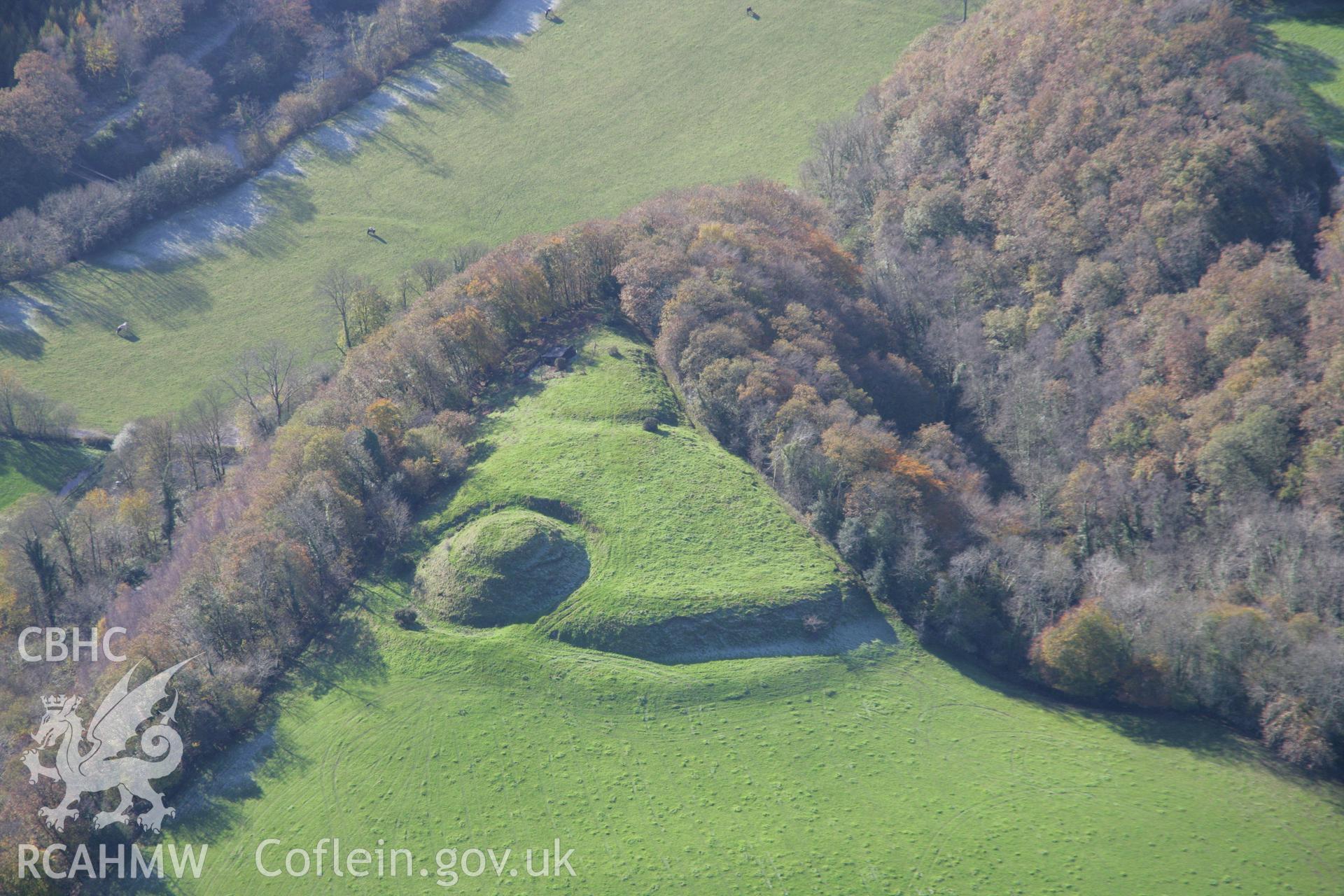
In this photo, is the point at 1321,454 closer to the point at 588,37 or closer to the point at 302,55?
the point at 588,37

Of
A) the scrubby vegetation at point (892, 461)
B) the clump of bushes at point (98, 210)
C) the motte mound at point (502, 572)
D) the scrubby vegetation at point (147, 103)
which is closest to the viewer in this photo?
the scrubby vegetation at point (892, 461)

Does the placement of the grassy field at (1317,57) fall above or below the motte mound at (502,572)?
above

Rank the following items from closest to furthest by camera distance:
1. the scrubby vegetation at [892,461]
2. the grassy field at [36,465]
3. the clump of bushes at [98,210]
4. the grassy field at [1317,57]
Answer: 1. the scrubby vegetation at [892,461]
2. the grassy field at [1317,57]
3. the grassy field at [36,465]
4. the clump of bushes at [98,210]

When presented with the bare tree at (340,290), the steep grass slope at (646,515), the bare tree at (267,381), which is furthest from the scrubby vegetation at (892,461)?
the bare tree at (340,290)

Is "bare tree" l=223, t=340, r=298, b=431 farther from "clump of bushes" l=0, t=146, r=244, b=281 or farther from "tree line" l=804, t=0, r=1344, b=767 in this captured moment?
"tree line" l=804, t=0, r=1344, b=767

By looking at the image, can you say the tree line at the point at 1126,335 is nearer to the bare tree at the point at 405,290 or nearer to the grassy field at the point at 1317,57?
the grassy field at the point at 1317,57

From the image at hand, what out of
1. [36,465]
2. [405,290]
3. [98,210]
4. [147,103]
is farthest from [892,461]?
[147,103]

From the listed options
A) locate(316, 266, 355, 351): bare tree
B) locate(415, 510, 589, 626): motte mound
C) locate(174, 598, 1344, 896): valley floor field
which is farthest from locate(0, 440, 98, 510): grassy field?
locate(415, 510, 589, 626): motte mound

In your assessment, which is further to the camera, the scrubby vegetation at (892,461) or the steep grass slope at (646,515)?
the steep grass slope at (646,515)
